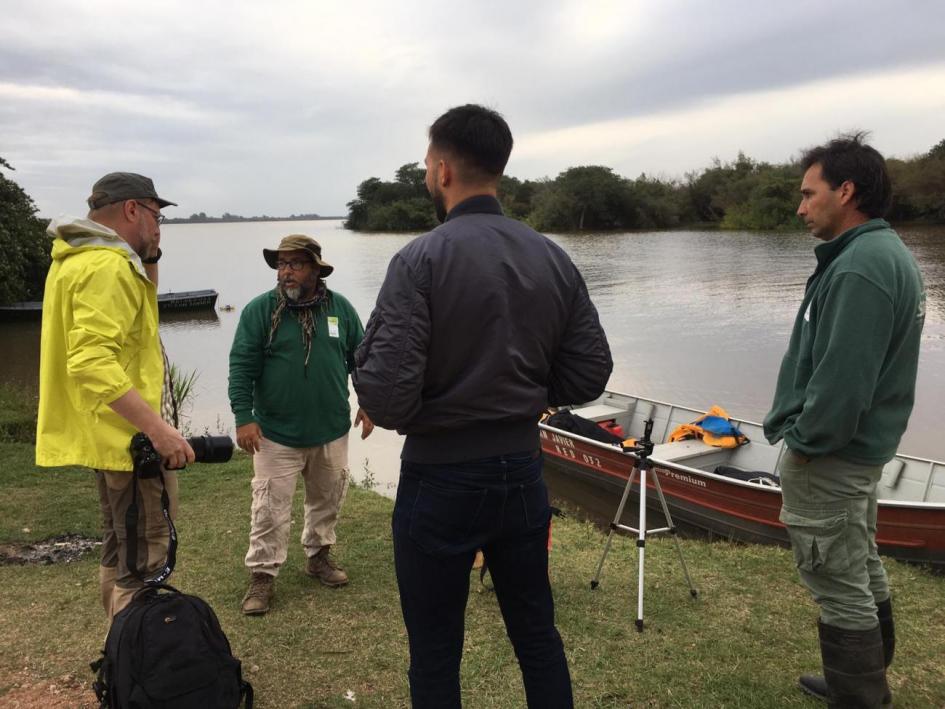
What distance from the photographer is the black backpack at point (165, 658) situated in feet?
8.63

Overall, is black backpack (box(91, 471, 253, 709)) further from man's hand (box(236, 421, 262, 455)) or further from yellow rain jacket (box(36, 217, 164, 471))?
man's hand (box(236, 421, 262, 455))

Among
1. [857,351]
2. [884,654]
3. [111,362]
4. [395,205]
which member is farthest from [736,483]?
[395,205]

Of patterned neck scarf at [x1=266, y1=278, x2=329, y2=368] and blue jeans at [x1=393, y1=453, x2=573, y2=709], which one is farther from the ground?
patterned neck scarf at [x1=266, y1=278, x2=329, y2=368]

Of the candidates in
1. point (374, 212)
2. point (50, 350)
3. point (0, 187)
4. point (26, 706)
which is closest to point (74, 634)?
point (26, 706)

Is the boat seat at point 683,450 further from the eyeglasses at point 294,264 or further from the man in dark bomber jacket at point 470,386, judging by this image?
the man in dark bomber jacket at point 470,386

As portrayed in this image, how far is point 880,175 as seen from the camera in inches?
109

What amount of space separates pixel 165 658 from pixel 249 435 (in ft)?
5.27

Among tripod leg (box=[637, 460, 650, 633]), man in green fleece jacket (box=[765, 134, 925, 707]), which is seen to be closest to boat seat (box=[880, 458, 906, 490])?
tripod leg (box=[637, 460, 650, 633])

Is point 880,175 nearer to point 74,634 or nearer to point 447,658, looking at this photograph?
point 447,658

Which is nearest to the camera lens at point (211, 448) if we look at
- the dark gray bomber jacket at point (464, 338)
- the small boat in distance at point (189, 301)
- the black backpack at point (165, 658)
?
the black backpack at point (165, 658)

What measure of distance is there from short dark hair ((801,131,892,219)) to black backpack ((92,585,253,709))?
9.63 ft

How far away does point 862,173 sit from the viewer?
2738 millimetres

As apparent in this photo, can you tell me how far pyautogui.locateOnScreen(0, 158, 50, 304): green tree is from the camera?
904 inches

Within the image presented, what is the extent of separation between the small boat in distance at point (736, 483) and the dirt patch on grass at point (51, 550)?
4297 mm
